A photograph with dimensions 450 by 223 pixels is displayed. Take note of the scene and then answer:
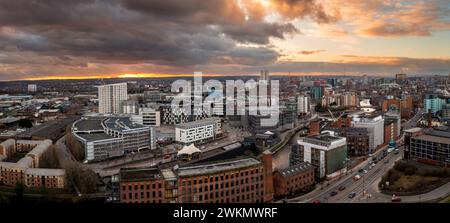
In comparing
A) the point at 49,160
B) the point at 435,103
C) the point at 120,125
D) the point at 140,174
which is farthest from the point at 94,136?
the point at 435,103

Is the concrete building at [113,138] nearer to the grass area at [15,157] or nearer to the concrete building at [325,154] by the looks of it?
the grass area at [15,157]

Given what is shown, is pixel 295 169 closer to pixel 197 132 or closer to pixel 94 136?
pixel 197 132

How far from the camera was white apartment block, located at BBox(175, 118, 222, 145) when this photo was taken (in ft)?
34.2

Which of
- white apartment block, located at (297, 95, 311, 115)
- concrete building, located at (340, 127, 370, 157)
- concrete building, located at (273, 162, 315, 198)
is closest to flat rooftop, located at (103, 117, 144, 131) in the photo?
concrete building, located at (273, 162, 315, 198)

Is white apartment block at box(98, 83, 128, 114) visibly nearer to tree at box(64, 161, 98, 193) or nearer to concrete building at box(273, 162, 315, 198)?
tree at box(64, 161, 98, 193)

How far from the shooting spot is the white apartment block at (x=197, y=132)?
10.4 m

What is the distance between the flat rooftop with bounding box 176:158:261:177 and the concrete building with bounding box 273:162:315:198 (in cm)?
69

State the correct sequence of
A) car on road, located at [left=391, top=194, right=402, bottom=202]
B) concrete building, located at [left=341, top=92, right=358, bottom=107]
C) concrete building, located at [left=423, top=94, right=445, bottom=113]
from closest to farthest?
car on road, located at [left=391, top=194, right=402, bottom=202], concrete building, located at [left=423, top=94, right=445, bottom=113], concrete building, located at [left=341, top=92, right=358, bottom=107]

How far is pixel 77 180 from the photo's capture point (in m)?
6.03

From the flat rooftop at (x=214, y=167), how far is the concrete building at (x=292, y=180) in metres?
0.69
